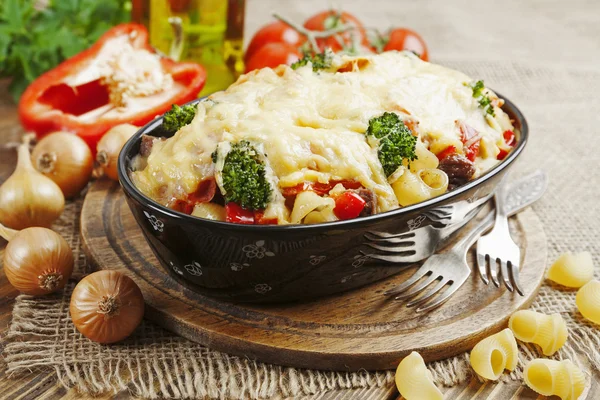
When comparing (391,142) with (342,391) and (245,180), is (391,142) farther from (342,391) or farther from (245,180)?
(342,391)

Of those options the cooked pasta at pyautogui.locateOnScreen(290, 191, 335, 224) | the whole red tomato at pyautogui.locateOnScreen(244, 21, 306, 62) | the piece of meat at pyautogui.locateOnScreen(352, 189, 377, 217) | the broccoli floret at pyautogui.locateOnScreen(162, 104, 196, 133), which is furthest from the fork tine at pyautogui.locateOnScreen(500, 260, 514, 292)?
the whole red tomato at pyautogui.locateOnScreen(244, 21, 306, 62)

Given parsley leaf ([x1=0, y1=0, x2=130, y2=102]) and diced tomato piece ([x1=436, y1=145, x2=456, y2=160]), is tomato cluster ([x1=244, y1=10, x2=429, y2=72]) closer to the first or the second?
parsley leaf ([x1=0, y1=0, x2=130, y2=102])

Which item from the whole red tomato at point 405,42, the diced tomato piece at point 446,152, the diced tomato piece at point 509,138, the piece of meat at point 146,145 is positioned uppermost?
the diced tomato piece at point 446,152

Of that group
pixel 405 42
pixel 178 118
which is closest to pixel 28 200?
pixel 178 118

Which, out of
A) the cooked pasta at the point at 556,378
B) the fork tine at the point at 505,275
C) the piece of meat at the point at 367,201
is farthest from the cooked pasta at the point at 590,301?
the piece of meat at the point at 367,201

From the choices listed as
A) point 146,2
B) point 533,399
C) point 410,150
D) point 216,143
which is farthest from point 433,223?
point 146,2

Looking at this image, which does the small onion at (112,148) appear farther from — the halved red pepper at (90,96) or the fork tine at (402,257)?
the fork tine at (402,257)
